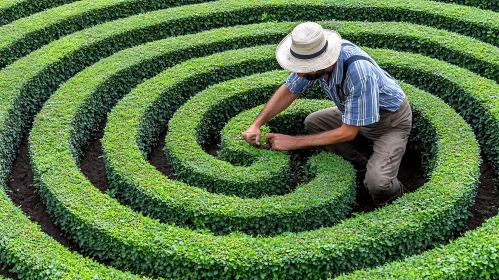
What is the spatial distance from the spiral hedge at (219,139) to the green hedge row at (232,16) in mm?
Answer: 34

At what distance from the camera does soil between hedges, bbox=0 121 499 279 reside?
34.5 ft

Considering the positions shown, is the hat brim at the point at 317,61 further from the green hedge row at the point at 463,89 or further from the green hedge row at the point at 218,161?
the green hedge row at the point at 463,89

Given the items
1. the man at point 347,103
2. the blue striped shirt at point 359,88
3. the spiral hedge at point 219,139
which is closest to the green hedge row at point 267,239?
the spiral hedge at point 219,139

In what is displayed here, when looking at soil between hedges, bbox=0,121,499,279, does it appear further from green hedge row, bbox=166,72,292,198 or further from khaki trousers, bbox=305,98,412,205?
khaki trousers, bbox=305,98,412,205

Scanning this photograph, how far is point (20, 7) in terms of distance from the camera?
16.7m

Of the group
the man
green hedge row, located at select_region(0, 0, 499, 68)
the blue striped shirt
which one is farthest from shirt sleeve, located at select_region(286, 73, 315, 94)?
green hedge row, located at select_region(0, 0, 499, 68)

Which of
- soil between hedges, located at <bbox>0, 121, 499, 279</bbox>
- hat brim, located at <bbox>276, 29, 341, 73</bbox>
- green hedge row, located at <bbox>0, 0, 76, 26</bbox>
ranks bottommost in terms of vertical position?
soil between hedges, located at <bbox>0, 121, 499, 279</bbox>

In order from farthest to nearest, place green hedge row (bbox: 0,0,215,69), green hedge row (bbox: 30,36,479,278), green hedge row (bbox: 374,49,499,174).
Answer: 1. green hedge row (bbox: 0,0,215,69)
2. green hedge row (bbox: 374,49,499,174)
3. green hedge row (bbox: 30,36,479,278)

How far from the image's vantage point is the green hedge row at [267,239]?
8.80m

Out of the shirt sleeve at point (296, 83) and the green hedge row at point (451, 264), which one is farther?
the shirt sleeve at point (296, 83)

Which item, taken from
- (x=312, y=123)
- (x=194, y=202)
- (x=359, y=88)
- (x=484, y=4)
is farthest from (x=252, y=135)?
(x=484, y=4)

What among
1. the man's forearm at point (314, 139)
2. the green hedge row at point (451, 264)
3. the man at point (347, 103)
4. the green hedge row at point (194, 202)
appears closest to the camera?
the green hedge row at point (451, 264)

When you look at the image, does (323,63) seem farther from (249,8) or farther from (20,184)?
(249,8)

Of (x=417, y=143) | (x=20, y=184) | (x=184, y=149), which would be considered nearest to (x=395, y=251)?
(x=417, y=143)
